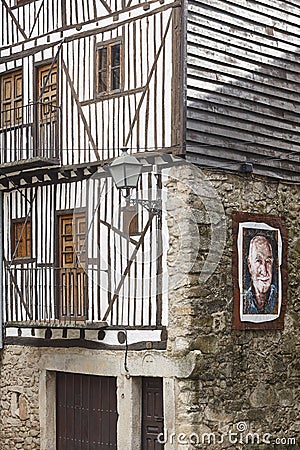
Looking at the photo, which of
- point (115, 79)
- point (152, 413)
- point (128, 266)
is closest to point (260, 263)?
point (128, 266)

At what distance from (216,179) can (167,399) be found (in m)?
3.03

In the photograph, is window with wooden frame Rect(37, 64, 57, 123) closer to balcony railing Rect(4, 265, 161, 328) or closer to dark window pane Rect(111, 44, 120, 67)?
dark window pane Rect(111, 44, 120, 67)

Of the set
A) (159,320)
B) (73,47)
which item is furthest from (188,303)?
(73,47)

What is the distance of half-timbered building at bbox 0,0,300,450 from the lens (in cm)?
1358

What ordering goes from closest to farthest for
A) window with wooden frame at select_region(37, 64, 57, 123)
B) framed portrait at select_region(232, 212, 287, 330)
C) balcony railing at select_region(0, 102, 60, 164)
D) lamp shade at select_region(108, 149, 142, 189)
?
lamp shade at select_region(108, 149, 142, 189) → framed portrait at select_region(232, 212, 287, 330) → balcony railing at select_region(0, 102, 60, 164) → window with wooden frame at select_region(37, 64, 57, 123)

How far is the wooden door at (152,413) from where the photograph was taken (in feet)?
45.6

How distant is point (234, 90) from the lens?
14273 millimetres

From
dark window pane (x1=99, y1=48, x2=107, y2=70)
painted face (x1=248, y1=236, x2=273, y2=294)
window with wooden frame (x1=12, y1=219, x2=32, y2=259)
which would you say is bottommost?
painted face (x1=248, y1=236, x2=273, y2=294)

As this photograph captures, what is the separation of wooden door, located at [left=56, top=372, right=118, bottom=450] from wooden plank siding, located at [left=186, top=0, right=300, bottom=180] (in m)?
3.71

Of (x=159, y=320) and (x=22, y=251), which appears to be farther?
(x=22, y=251)

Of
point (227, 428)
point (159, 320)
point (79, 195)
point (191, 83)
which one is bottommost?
point (227, 428)

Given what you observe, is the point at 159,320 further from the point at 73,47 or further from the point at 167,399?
the point at 73,47

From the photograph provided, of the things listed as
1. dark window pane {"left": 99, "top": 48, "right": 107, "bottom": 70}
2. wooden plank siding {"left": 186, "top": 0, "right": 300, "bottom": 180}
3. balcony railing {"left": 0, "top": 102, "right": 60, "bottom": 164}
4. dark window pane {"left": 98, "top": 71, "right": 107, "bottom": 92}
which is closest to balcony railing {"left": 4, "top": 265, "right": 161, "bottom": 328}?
balcony railing {"left": 0, "top": 102, "right": 60, "bottom": 164}

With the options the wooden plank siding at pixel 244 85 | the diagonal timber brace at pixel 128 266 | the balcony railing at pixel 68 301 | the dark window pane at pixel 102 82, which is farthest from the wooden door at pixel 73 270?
the wooden plank siding at pixel 244 85
